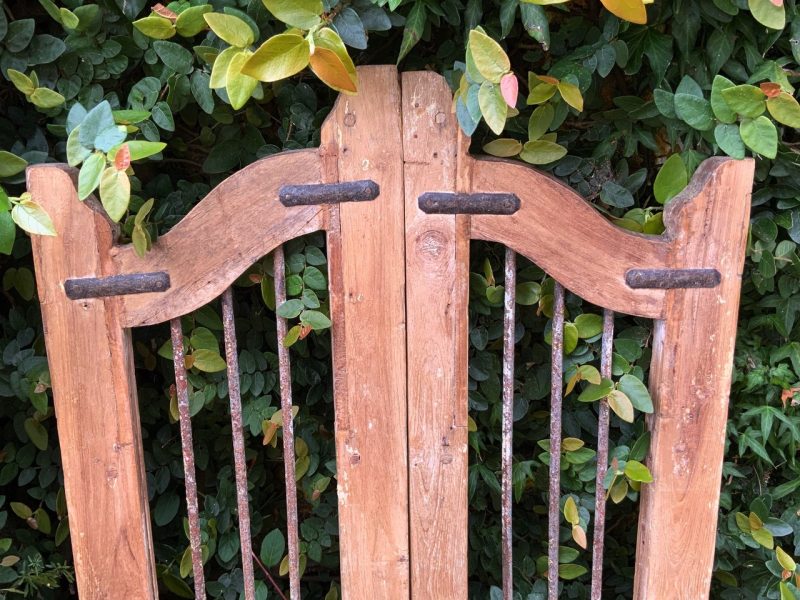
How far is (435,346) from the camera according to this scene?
107 centimetres

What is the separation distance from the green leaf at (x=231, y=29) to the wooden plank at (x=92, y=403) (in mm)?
261

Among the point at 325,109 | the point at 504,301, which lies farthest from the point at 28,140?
the point at 504,301

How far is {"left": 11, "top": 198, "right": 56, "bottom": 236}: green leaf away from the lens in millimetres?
973

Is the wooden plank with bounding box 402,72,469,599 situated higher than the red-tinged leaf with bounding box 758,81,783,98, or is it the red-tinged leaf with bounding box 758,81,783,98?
the red-tinged leaf with bounding box 758,81,783,98

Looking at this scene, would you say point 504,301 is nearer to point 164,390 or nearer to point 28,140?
point 164,390

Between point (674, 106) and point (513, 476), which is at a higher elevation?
point (674, 106)

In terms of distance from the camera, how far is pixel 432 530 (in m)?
1.13

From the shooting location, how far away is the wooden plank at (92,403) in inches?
40.0

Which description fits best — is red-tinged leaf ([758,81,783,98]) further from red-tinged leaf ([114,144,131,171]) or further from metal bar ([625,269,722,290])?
red-tinged leaf ([114,144,131,171])

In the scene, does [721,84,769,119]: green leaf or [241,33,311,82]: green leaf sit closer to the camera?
[241,33,311,82]: green leaf

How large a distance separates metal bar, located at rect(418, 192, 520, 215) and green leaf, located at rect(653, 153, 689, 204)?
0.22m

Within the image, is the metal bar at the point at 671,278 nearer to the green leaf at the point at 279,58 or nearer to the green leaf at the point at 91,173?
the green leaf at the point at 279,58

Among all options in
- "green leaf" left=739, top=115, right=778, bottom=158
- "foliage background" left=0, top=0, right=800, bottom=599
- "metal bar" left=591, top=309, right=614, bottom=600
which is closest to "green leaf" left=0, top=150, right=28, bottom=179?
"foliage background" left=0, top=0, right=800, bottom=599

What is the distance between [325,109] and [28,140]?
43 centimetres
